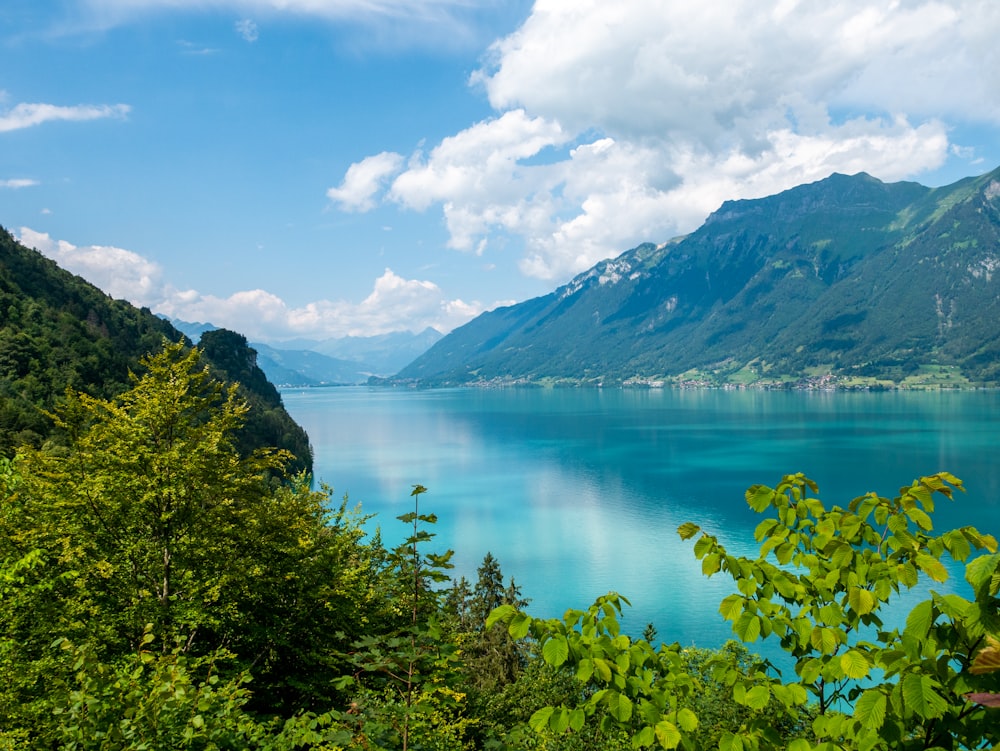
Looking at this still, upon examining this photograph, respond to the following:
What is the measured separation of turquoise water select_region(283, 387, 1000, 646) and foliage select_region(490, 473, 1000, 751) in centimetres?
4167

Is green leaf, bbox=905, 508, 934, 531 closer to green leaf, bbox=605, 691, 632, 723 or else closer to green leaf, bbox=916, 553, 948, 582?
green leaf, bbox=916, 553, 948, 582

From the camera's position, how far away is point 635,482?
94.6m

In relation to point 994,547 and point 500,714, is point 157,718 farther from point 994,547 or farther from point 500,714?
point 500,714

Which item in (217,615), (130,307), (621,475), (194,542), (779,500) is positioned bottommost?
(621,475)

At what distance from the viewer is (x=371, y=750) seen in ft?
16.1

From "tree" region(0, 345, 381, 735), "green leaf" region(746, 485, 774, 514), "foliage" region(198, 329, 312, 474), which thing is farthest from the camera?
"foliage" region(198, 329, 312, 474)

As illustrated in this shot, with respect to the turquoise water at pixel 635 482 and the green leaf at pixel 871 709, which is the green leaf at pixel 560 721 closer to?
the green leaf at pixel 871 709

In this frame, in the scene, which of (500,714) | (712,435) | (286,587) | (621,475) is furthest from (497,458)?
(286,587)

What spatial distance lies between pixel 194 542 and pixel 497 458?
→ 4341 inches

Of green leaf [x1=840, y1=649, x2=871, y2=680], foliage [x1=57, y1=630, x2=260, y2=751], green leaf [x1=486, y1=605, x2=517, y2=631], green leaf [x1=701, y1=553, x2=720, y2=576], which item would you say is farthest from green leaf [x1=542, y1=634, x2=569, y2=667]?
foliage [x1=57, y1=630, x2=260, y2=751]

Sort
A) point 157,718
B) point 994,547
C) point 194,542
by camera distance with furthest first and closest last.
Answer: point 194,542 → point 157,718 → point 994,547

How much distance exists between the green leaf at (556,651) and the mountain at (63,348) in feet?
165

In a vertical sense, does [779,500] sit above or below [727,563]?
above

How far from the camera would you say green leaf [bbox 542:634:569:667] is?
3.20 meters
